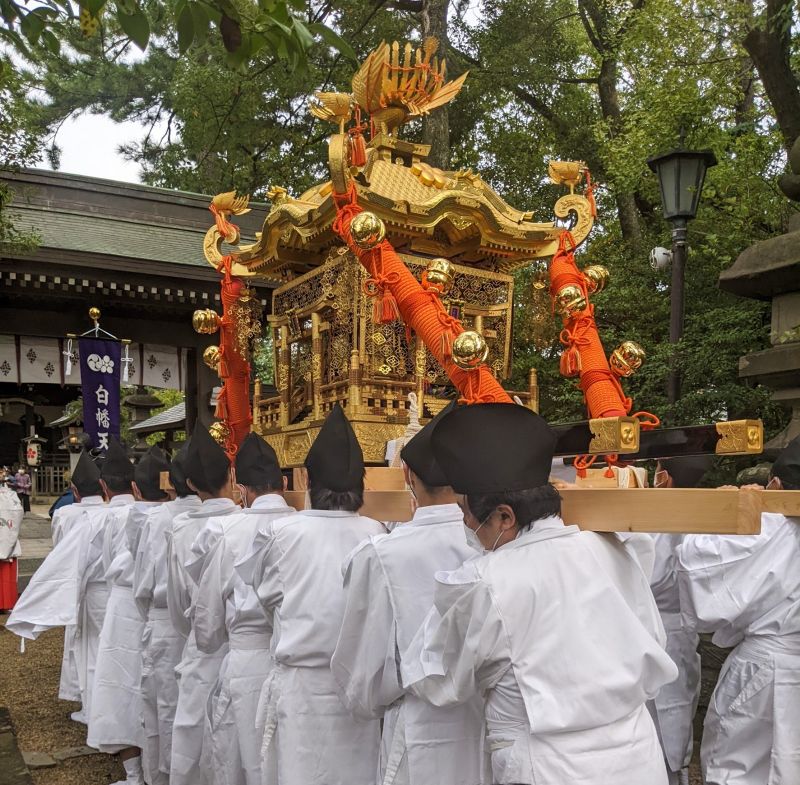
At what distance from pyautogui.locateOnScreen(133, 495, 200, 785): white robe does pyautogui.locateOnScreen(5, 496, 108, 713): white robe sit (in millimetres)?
1377

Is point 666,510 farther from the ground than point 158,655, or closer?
farther from the ground

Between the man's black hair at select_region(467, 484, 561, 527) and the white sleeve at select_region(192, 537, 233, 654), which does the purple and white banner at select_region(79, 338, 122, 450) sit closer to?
the white sleeve at select_region(192, 537, 233, 654)

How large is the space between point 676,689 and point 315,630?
186 cm

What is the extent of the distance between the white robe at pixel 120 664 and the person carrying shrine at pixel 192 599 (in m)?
0.95

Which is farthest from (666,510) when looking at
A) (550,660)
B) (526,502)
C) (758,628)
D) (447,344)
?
(447,344)

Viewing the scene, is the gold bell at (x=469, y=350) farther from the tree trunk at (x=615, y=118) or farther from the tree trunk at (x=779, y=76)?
the tree trunk at (x=615, y=118)

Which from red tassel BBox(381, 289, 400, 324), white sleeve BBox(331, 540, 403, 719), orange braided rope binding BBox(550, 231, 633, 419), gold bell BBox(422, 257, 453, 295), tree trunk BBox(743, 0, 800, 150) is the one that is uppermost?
tree trunk BBox(743, 0, 800, 150)

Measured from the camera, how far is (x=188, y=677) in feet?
13.3

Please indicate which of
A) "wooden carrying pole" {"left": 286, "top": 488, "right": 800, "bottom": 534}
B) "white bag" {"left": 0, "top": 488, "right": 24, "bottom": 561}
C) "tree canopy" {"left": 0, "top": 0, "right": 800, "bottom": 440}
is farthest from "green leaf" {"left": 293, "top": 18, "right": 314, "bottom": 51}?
"white bag" {"left": 0, "top": 488, "right": 24, "bottom": 561}

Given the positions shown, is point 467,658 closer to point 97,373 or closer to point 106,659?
point 106,659

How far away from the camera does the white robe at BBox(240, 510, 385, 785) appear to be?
3121mm

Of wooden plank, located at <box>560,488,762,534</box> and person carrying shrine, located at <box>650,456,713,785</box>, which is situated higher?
wooden plank, located at <box>560,488,762,534</box>

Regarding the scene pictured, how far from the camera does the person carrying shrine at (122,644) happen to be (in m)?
4.89

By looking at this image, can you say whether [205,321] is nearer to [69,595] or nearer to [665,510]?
[69,595]
